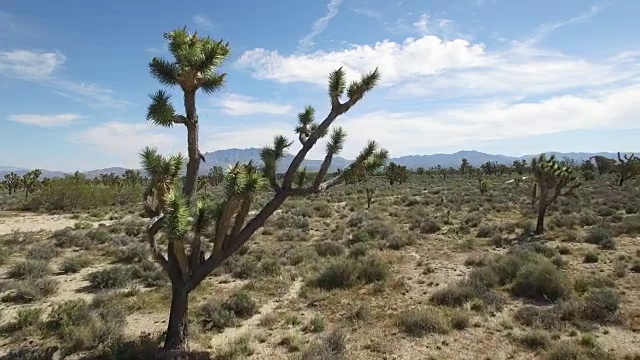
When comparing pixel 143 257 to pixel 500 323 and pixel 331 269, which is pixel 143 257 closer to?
pixel 331 269

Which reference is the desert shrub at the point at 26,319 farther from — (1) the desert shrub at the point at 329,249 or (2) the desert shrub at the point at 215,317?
(1) the desert shrub at the point at 329,249

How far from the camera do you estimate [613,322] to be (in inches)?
354

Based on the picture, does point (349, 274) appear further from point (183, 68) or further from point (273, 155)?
point (183, 68)

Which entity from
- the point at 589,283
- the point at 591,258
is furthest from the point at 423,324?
the point at 591,258

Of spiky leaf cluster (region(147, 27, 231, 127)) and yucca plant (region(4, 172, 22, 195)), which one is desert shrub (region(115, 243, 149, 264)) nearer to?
spiky leaf cluster (region(147, 27, 231, 127))

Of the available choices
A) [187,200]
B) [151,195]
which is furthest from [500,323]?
[151,195]

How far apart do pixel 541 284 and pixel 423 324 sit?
3.94 meters

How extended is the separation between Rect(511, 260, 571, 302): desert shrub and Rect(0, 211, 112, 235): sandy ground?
23262 mm

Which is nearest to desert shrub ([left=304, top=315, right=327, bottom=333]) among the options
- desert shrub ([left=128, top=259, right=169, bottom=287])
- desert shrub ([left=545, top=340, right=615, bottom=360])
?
desert shrub ([left=545, top=340, right=615, bottom=360])

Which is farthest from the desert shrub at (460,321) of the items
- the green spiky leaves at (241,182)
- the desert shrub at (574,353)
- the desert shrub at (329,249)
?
the desert shrub at (329,249)

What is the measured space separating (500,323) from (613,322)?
2.26m

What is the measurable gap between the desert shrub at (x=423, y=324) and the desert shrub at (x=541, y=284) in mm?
3121

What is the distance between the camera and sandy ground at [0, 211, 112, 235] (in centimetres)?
2435

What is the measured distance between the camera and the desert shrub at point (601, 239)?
51.5 ft
